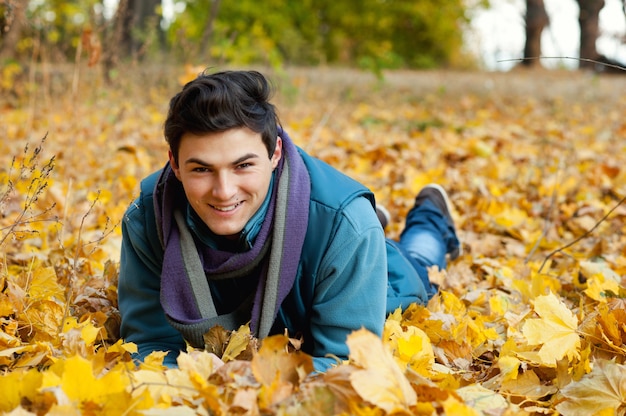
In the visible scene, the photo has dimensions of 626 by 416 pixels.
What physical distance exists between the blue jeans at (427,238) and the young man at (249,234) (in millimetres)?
879

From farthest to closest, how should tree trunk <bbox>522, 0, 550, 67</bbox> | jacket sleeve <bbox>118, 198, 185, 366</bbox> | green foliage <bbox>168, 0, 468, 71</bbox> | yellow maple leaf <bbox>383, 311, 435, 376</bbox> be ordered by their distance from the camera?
1. green foliage <bbox>168, 0, 468, 71</bbox>
2. tree trunk <bbox>522, 0, 550, 67</bbox>
3. jacket sleeve <bbox>118, 198, 185, 366</bbox>
4. yellow maple leaf <bbox>383, 311, 435, 376</bbox>

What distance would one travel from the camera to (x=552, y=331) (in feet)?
5.58

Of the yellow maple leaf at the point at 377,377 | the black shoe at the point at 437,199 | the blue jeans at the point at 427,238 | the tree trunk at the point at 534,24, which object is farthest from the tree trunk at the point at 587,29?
the yellow maple leaf at the point at 377,377

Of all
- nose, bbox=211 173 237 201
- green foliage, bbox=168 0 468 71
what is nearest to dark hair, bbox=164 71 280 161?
nose, bbox=211 173 237 201

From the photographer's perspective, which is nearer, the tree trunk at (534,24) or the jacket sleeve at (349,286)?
the jacket sleeve at (349,286)

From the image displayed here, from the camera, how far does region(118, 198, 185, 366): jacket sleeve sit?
199cm

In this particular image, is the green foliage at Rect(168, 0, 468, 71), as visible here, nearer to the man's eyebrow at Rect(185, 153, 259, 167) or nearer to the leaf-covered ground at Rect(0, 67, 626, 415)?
the leaf-covered ground at Rect(0, 67, 626, 415)

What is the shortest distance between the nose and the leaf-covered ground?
1.14 feet

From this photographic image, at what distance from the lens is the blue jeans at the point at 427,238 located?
2.80m

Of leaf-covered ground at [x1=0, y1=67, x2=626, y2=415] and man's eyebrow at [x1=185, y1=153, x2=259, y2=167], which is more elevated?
man's eyebrow at [x1=185, y1=153, x2=259, y2=167]

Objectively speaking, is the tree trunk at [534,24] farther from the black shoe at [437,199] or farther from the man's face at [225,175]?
the man's face at [225,175]

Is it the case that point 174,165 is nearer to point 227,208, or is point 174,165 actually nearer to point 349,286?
point 227,208

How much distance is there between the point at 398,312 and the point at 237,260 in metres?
0.56

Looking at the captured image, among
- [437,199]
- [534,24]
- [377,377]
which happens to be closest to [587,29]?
[534,24]
